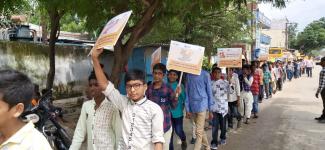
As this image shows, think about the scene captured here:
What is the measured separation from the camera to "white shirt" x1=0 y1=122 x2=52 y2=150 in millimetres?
1919

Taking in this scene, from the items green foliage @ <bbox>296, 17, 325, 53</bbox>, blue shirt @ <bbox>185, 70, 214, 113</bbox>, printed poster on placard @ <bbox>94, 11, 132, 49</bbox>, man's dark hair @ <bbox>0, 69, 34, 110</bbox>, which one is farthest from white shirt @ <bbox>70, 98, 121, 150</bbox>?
green foliage @ <bbox>296, 17, 325, 53</bbox>

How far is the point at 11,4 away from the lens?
6.66 meters

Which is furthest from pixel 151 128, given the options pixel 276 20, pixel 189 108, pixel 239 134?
pixel 276 20

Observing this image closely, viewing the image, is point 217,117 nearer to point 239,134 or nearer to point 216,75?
point 216,75

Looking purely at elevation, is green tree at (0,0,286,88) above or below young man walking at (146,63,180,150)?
above

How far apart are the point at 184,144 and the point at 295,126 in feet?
13.9

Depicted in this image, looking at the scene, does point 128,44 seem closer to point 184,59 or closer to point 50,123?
point 184,59

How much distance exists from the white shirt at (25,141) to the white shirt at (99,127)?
1.58 m

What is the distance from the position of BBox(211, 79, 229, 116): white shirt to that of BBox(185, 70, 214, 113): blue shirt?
70 centimetres

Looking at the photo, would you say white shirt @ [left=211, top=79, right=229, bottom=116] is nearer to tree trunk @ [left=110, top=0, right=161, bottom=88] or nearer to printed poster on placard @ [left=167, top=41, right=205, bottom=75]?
tree trunk @ [left=110, top=0, right=161, bottom=88]

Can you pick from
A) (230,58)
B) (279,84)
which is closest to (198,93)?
(230,58)

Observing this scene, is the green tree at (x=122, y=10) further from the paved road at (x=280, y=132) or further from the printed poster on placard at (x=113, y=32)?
the printed poster on placard at (x=113, y=32)

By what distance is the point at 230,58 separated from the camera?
30.5 feet

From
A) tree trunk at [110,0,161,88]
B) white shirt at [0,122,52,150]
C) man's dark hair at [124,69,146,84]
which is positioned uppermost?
tree trunk at [110,0,161,88]
